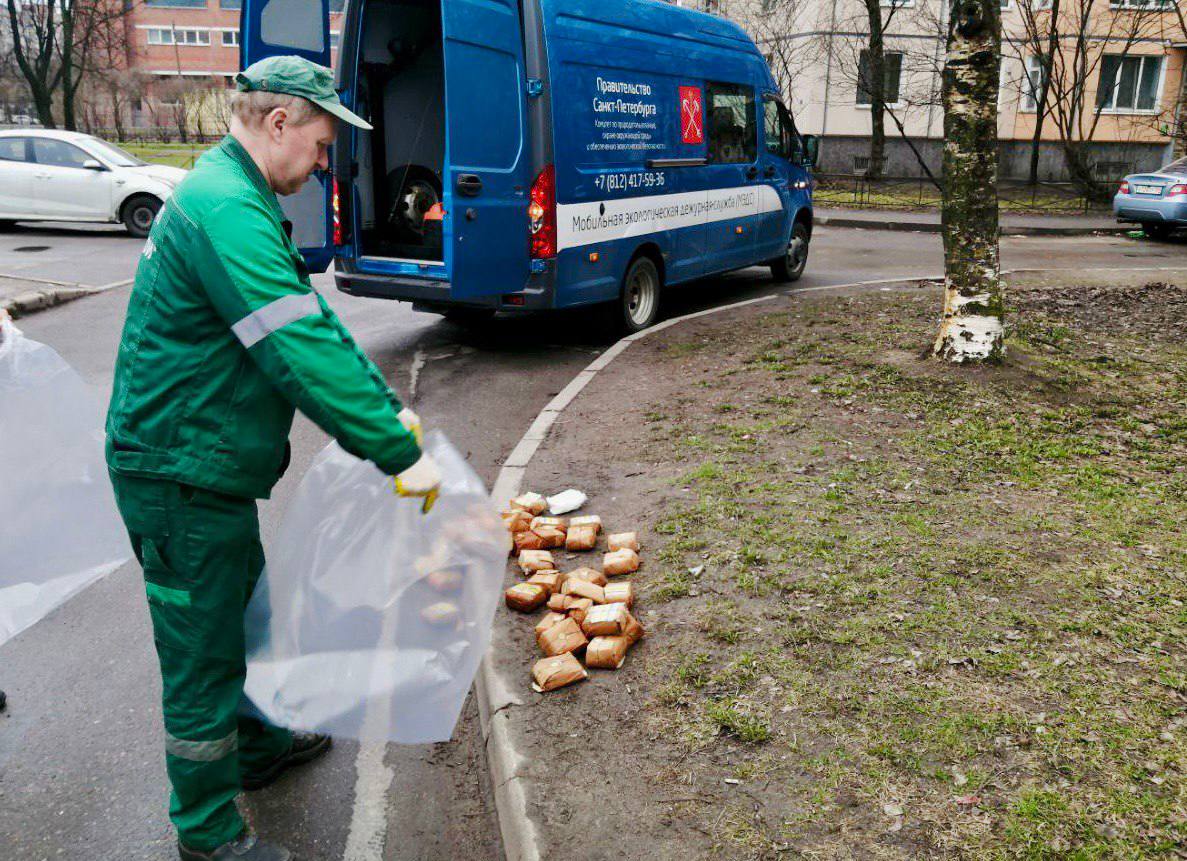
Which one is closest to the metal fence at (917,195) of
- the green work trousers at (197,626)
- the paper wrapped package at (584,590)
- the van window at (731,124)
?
the van window at (731,124)

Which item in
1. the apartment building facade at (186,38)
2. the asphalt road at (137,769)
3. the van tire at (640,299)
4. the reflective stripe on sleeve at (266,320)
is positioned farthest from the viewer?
the apartment building facade at (186,38)

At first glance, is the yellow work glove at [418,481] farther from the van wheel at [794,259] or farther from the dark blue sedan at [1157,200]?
the dark blue sedan at [1157,200]

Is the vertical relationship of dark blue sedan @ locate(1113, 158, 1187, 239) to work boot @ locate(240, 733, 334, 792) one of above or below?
above

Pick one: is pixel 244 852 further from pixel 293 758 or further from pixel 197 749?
pixel 293 758

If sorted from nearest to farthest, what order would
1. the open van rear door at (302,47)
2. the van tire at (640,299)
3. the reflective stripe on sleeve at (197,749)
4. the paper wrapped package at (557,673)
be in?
1. the reflective stripe on sleeve at (197,749)
2. the paper wrapped package at (557,673)
3. the open van rear door at (302,47)
4. the van tire at (640,299)

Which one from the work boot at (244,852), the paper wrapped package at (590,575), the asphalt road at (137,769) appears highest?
the paper wrapped package at (590,575)

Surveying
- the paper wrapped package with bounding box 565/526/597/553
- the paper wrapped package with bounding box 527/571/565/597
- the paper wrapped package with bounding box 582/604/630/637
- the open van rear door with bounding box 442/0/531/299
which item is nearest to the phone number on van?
the open van rear door with bounding box 442/0/531/299

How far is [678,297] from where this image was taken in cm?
1173

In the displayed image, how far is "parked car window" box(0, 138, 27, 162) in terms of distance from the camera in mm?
16281

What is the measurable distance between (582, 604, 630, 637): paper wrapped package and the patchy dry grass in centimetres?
21

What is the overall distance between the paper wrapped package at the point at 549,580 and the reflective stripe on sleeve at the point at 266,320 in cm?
204

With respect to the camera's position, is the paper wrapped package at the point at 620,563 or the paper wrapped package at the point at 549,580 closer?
the paper wrapped package at the point at 549,580

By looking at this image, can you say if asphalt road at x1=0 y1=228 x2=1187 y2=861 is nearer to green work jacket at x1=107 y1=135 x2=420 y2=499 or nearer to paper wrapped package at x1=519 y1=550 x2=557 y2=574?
paper wrapped package at x1=519 y1=550 x2=557 y2=574

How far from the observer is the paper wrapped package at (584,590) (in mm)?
3879
